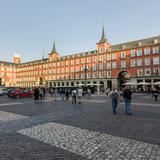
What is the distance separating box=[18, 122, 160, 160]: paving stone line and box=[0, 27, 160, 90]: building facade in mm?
32393

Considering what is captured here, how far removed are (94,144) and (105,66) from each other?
52.4 metres

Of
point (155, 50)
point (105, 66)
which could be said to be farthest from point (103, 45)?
point (155, 50)

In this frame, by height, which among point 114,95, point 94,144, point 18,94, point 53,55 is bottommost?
point 94,144

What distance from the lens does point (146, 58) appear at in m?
47.1

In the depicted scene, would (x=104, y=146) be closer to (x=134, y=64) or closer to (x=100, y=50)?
(x=134, y=64)

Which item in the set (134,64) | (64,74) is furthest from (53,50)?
(134,64)

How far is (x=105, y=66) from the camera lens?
5569 cm

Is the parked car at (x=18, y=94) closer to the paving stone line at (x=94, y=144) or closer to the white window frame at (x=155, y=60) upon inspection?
the paving stone line at (x=94, y=144)

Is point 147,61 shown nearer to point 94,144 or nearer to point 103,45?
point 103,45

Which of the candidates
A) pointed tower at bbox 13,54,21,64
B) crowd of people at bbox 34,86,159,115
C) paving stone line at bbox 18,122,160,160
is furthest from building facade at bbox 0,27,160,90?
pointed tower at bbox 13,54,21,64

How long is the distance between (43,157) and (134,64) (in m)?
49.9

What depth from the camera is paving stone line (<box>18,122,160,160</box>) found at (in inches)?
154

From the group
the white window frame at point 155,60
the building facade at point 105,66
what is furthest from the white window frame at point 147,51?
the white window frame at point 155,60

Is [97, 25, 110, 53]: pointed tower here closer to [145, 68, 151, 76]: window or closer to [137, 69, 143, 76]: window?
[137, 69, 143, 76]: window
